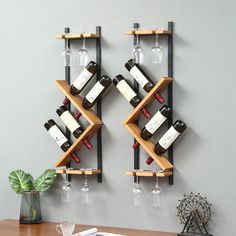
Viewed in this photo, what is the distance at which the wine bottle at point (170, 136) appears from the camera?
3109 mm

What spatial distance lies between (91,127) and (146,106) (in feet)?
0.99

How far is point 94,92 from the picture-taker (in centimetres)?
332

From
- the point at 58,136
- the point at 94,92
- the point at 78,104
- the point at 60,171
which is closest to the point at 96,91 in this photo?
the point at 94,92

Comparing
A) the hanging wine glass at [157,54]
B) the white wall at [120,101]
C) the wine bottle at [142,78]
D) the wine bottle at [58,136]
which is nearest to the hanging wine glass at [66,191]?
the white wall at [120,101]

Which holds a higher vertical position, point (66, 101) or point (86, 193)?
point (66, 101)

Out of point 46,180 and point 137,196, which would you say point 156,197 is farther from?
point 46,180

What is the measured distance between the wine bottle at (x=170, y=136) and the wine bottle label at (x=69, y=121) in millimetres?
476

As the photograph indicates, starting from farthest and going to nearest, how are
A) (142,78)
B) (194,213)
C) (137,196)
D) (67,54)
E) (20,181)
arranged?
1. (20,181)
2. (67,54)
3. (137,196)
4. (142,78)
5. (194,213)

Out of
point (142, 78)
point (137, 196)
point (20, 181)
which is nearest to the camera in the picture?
point (142, 78)

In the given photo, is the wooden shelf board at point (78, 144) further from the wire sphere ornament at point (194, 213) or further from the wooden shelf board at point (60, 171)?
the wire sphere ornament at point (194, 213)

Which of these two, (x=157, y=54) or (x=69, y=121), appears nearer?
(x=157, y=54)

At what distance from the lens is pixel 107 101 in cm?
337

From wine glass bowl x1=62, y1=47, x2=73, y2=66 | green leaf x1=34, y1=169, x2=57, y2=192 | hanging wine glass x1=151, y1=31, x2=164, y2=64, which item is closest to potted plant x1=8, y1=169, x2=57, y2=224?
green leaf x1=34, y1=169, x2=57, y2=192

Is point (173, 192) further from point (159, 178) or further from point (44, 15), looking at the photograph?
point (44, 15)
